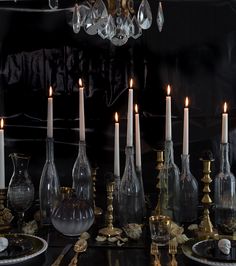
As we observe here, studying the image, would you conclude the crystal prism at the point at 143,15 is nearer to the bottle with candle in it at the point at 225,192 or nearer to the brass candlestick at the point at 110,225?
the bottle with candle in it at the point at 225,192

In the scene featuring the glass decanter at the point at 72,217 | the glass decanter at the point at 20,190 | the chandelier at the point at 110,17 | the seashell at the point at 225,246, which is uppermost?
the chandelier at the point at 110,17

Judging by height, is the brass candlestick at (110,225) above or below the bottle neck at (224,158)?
below

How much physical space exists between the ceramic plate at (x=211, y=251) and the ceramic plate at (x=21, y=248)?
36 cm

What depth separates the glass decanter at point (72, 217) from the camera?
4.55ft

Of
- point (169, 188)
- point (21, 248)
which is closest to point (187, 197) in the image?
point (169, 188)

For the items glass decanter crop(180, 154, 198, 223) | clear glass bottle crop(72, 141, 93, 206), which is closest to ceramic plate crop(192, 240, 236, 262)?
glass decanter crop(180, 154, 198, 223)

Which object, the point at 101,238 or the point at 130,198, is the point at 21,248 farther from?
the point at 130,198

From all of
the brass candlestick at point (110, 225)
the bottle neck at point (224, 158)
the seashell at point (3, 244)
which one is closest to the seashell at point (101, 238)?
the brass candlestick at point (110, 225)

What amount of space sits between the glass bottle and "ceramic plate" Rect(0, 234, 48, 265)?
0.59ft

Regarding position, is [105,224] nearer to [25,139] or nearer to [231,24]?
[25,139]

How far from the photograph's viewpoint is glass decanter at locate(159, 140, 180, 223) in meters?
1.52

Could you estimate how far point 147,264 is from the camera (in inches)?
48.4

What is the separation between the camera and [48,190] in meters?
1.56

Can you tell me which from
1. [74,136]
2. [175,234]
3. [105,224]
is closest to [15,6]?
[74,136]
